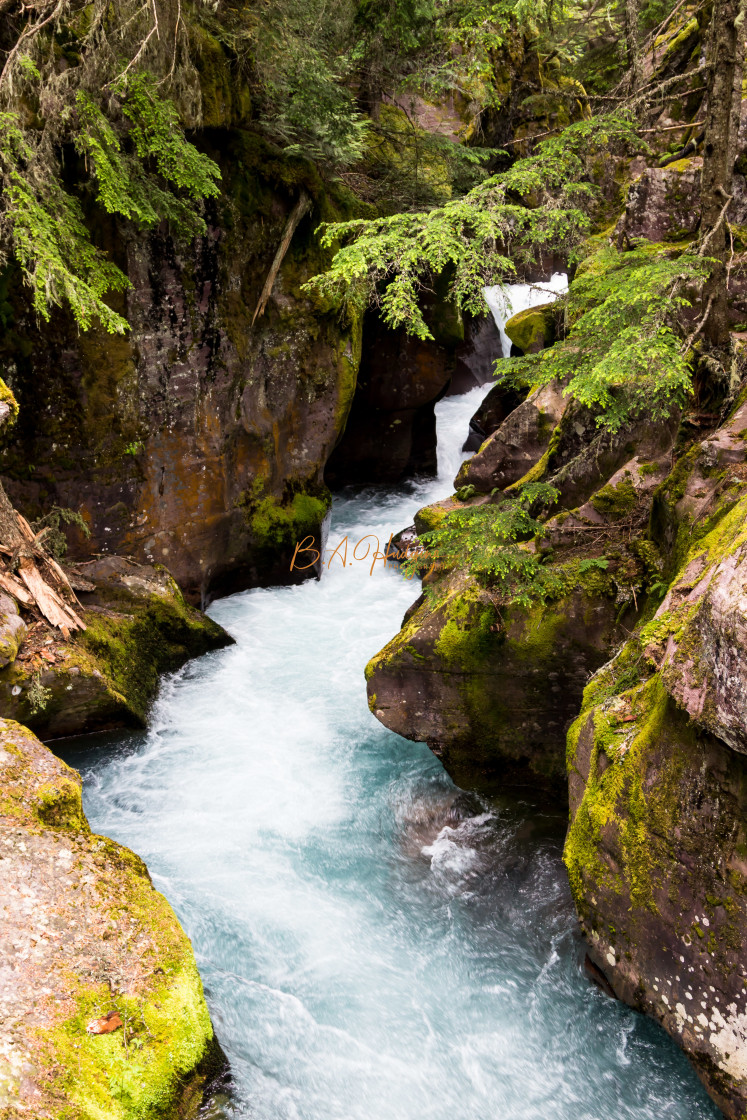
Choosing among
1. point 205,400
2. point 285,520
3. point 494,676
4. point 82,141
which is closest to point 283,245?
point 205,400

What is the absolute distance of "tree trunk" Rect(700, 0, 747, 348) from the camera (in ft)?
17.1

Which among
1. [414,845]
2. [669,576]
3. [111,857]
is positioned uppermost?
[669,576]

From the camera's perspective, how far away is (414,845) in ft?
24.0

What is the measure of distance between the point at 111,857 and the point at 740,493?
17.4ft

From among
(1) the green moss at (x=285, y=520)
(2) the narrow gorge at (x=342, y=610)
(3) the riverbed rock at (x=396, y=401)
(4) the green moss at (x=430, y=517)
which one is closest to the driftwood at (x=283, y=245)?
(2) the narrow gorge at (x=342, y=610)

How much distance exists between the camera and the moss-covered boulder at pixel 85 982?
3.76 metres

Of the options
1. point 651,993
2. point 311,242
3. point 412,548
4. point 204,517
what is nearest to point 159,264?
point 311,242

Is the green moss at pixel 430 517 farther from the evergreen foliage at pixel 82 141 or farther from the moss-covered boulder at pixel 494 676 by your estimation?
the evergreen foliage at pixel 82 141

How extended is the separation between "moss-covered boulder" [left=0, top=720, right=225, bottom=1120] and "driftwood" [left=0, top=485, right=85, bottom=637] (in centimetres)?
336

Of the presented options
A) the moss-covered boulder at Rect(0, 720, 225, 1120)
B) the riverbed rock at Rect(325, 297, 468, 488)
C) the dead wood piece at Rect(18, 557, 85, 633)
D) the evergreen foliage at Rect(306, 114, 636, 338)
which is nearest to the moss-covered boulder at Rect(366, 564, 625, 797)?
the evergreen foliage at Rect(306, 114, 636, 338)

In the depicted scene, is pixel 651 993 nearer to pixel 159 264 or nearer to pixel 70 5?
pixel 159 264

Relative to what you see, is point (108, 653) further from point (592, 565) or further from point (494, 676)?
point (592, 565)

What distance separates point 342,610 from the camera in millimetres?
12391

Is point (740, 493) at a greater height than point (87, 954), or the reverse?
point (740, 493)
